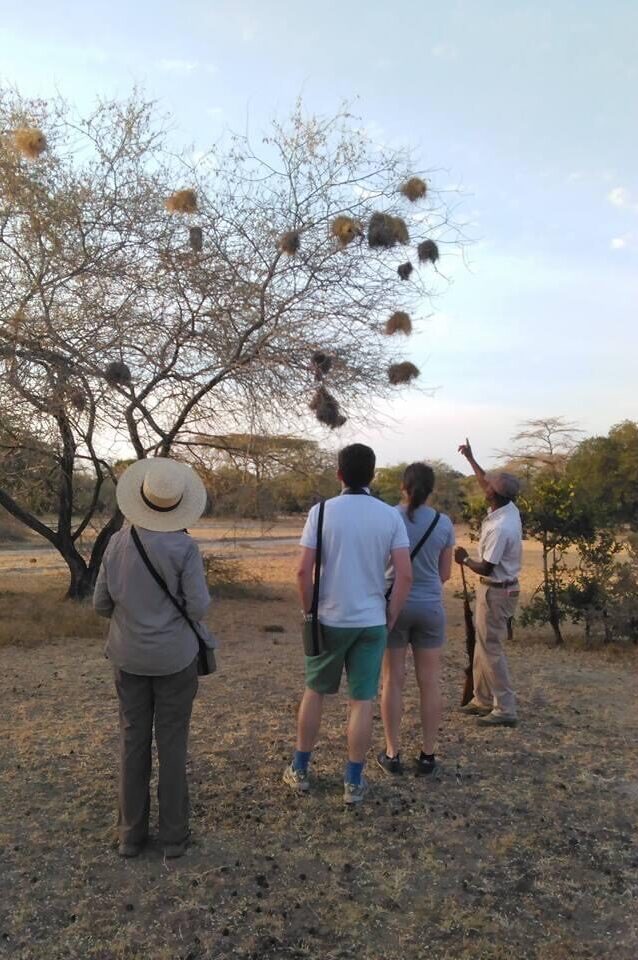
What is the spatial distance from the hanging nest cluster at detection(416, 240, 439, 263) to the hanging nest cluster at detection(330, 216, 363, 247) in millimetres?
791

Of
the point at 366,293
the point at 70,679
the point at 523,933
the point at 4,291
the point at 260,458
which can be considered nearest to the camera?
the point at 523,933

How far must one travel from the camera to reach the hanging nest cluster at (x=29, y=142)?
28.5ft

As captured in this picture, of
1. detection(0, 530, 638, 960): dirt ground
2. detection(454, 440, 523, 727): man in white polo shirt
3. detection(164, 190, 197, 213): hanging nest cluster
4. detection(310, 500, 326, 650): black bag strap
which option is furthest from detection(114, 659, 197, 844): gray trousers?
detection(164, 190, 197, 213): hanging nest cluster

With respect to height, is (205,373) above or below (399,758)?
above

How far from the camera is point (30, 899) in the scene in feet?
9.92

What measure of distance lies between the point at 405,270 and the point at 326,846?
26.2 ft

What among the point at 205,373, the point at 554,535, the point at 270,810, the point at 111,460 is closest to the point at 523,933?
the point at 270,810

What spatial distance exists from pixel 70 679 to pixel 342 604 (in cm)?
393

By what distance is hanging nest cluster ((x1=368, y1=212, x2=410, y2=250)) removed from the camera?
31.7ft

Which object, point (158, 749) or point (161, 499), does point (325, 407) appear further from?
point (158, 749)

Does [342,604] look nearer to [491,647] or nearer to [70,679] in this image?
[491,647]

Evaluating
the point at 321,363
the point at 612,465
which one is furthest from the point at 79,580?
the point at 612,465

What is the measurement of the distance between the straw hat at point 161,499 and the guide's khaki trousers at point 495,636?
A: 8.18 feet

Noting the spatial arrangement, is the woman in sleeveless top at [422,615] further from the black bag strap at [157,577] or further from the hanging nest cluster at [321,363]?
the hanging nest cluster at [321,363]
